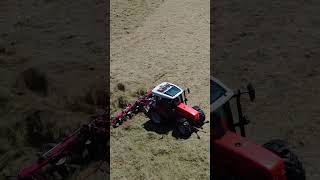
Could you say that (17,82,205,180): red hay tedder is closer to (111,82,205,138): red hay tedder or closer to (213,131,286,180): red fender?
(111,82,205,138): red hay tedder

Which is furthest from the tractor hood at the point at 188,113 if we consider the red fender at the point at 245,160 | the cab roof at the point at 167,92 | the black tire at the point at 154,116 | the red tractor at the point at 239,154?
the red fender at the point at 245,160

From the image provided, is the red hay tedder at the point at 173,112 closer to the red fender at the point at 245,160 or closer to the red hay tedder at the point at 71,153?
the red hay tedder at the point at 71,153

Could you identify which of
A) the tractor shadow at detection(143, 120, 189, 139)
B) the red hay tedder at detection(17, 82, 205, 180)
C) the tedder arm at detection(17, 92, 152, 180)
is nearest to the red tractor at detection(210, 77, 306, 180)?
the red hay tedder at detection(17, 82, 205, 180)

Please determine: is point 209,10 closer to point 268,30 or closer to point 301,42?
point 268,30

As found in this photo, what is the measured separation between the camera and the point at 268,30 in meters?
14.8

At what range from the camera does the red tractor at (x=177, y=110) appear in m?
10.8

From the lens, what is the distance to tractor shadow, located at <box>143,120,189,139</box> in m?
11.2

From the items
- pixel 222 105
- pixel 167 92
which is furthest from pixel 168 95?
pixel 222 105

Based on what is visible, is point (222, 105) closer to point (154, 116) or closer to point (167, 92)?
point (167, 92)

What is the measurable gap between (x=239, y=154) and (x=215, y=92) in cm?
119

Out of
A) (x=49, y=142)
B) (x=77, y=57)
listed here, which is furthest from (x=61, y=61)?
(x=49, y=142)

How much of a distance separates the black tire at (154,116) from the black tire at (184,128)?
53 cm

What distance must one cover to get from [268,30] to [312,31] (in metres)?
1.14

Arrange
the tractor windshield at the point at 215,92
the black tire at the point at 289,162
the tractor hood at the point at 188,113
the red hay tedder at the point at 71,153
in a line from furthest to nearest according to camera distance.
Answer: the tractor hood at the point at 188,113 < the red hay tedder at the point at 71,153 < the tractor windshield at the point at 215,92 < the black tire at the point at 289,162
